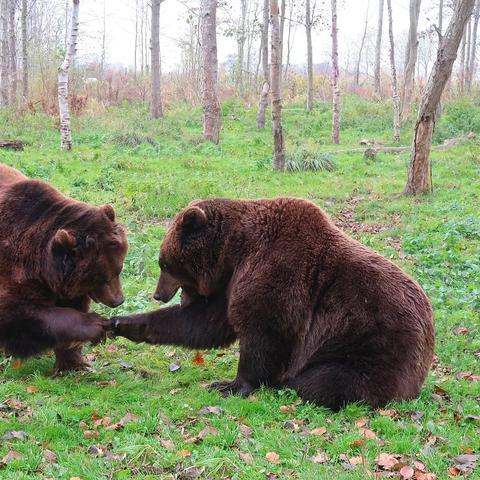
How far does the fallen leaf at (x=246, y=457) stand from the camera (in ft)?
14.3

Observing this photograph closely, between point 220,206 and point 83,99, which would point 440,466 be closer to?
point 220,206

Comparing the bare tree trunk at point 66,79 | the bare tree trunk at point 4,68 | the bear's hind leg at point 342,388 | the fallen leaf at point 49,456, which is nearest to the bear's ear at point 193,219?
the bear's hind leg at point 342,388

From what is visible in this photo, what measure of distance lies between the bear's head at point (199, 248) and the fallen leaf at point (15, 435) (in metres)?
1.90

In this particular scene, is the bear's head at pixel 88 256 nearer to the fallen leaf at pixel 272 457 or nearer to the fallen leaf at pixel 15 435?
the fallen leaf at pixel 15 435

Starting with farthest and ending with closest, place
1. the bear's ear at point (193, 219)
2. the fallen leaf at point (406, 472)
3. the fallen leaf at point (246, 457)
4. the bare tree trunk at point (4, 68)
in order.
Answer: the bare tree trunk at point (4, 68), the bear's ear at point (193, 219), the fallen leaf at point (246, 457), the fallen leaf at point (406, 472)

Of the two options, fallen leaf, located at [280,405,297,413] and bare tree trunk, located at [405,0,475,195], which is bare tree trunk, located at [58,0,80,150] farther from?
fallen leaf, located at [280,405,297,413]

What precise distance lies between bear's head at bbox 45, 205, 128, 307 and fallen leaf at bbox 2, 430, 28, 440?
1.35 m

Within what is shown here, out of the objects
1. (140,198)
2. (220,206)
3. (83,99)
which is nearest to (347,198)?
(140,198)

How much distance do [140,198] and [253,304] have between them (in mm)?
7910

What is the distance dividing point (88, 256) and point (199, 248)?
0.98 meters

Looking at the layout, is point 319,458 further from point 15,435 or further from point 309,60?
point 309,60

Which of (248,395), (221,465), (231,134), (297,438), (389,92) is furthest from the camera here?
(389,92)

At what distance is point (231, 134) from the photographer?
2727 cm

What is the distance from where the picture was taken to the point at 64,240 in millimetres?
5477
